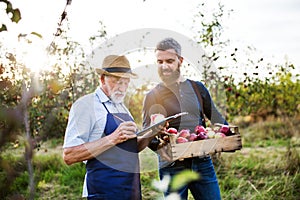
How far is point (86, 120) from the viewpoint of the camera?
82.1 inches

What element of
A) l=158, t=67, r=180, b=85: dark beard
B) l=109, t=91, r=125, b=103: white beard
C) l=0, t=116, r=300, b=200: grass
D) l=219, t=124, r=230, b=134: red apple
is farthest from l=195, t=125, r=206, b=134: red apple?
l=0, t=116, r=300, b=200: grass

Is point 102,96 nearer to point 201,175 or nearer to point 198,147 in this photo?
point 198,147

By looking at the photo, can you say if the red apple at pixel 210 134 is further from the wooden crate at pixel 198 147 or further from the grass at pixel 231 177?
the grass at pixel 231 177

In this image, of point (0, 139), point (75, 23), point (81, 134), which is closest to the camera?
point (0, 139)

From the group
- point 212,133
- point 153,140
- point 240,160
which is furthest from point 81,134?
point 240,160

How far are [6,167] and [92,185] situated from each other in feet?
5.00

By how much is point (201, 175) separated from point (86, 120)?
3.14ft

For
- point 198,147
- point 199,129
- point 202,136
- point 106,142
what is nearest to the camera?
point 106,142

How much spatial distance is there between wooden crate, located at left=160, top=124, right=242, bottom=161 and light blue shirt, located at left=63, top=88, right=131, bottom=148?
1.32 feet

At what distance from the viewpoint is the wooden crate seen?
7.44 feet

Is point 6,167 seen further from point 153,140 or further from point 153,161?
point 153,161

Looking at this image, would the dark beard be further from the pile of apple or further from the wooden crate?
the wooden crate

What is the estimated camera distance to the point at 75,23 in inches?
189

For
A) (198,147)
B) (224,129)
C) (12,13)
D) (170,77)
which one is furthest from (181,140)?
(12,13)
